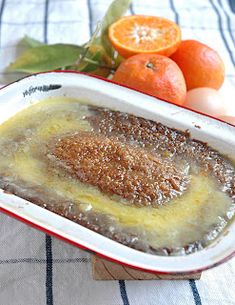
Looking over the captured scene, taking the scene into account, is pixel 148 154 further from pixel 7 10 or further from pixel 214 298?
pixel 7 10

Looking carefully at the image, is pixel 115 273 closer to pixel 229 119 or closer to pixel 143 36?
pixel 229 119

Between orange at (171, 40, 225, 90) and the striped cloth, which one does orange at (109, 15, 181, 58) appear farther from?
the striped cloth

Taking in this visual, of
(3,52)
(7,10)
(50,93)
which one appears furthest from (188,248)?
(7,10)

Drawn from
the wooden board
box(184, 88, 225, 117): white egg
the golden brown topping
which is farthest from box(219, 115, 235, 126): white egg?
the wooden board

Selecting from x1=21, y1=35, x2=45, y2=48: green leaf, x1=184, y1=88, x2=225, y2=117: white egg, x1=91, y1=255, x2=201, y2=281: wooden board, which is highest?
x1=184, y1=88, x2=225, y2=117: white egg

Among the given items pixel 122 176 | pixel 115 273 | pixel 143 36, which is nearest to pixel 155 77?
pixel 143 36

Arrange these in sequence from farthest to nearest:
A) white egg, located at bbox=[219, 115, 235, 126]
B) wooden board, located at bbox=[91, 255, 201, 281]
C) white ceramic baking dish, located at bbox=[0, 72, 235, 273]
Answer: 1. white egg, located at bbox=[219, 115, 235, 126]
2. wooden board, located at bbox=[91, 255, 201, 281]
3. white ceramic baking dish, located at bbox=[0, 72, 235, 273]
